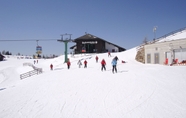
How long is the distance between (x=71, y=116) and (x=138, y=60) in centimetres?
2340

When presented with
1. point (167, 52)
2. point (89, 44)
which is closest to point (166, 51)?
point (167, 52)

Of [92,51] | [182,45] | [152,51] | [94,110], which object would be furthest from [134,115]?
[92,51]

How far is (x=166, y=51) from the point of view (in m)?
18.9

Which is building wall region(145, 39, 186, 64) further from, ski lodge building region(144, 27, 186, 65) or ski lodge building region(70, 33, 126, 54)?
ski lodge building region(70, 33, 126, 54)

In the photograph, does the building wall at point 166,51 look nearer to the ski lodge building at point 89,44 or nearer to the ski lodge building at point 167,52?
the ski lodge building at point 167,52

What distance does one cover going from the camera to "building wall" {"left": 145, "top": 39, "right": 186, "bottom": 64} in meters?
17.1

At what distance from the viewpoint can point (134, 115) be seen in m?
4.86

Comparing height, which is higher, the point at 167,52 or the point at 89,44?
the point at 89,44

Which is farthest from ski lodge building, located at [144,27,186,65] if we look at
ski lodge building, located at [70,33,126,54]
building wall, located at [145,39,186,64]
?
ski lodge building, located at [70,33,126,54]

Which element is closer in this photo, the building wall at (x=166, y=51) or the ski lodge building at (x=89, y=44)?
the building wall at (x=166, y=51)

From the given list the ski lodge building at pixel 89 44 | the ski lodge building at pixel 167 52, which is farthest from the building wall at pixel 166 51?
the ski lodge building at pixel 89 44

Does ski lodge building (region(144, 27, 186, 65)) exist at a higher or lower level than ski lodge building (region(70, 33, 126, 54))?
lower

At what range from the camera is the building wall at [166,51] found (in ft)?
56.1

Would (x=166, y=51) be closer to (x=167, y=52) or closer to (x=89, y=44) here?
(x=167, y=52)
